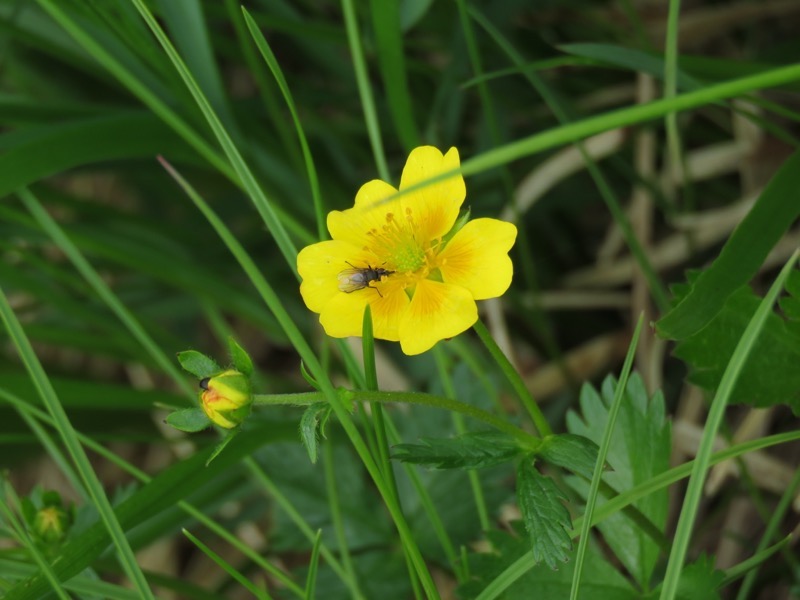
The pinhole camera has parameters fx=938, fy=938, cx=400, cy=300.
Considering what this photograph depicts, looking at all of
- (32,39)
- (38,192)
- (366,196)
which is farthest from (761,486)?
(32,39)

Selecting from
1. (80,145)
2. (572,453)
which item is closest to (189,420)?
(572,453)

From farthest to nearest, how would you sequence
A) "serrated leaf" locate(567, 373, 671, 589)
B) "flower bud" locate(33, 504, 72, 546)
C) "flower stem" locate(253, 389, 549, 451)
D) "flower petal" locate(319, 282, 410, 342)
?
"flower bud" locate(33, 504, 72, 546) → "serrated leaf" locate(567, 373, 671, 589) → "flower petal" locate(319, 282, 410, 342) → "flower stem" locate(253, 389, 549, 451)

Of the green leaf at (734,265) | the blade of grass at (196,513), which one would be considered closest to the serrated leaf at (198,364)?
the blade of grass at (196,513)

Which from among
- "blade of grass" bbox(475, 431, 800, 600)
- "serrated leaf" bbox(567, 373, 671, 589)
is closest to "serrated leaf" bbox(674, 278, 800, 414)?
"serrated leaf" bbox(567, 373, 671, 589)

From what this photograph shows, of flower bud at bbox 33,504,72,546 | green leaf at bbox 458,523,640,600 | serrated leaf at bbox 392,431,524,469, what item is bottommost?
green leaf at bbox 458,523,640,600

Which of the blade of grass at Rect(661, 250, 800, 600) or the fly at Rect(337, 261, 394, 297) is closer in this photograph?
the blade of grass at Rect(661, 250, 800, 600)

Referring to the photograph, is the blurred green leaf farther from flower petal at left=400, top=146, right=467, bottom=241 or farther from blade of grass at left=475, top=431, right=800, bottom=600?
blade of grass at left=475, top=431, right=800, bottom=600

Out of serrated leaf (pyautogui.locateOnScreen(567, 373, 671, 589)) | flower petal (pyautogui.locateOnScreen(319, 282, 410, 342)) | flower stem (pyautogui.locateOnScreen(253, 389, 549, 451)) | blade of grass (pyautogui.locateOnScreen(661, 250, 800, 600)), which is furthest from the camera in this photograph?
serrated leaf (pyautogui.locateOnScreen(567, 373, 671, 589))
